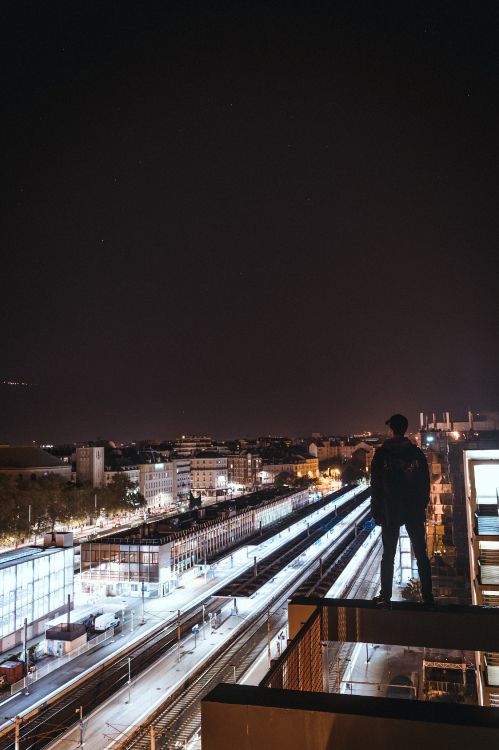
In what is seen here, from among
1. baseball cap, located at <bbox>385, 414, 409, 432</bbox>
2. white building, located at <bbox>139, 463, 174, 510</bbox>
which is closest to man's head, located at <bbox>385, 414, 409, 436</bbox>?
baseball cap, located at <bbox>385, 414, 409, 432</bbox>

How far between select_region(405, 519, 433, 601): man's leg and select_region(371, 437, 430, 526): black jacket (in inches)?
3.3

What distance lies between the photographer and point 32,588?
2603cm

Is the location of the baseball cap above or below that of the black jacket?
above

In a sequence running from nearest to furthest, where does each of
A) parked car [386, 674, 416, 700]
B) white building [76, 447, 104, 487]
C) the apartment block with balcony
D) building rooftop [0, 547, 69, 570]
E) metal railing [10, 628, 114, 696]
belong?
the apartment block with balcony, parked car [386, 674, 416, 700], metal railing [10, 628, 114, 696], building rooftop [0, 547, 69, 570], white building [76, 447, 104, 487]

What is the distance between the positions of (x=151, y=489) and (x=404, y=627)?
7737cm

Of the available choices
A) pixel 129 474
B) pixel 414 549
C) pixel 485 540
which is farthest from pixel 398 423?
pixel 129 474

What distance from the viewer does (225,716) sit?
2893 mm

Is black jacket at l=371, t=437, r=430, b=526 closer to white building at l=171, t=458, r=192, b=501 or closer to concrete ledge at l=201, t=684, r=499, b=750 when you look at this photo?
concrete ledge at l=201, t=684, r=499, b=750

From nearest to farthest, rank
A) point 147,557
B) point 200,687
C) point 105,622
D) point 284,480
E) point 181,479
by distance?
1. point 200,687
2. point 105,622
3. point 147,557
4. point 181,479
5. point 284,480

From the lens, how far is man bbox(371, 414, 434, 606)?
5.15m

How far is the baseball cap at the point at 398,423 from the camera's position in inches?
218

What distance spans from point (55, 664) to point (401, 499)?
22.3 meters

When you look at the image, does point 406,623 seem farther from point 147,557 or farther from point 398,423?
point 147,557

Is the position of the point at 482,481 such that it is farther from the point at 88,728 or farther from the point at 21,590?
the point at 21,590
